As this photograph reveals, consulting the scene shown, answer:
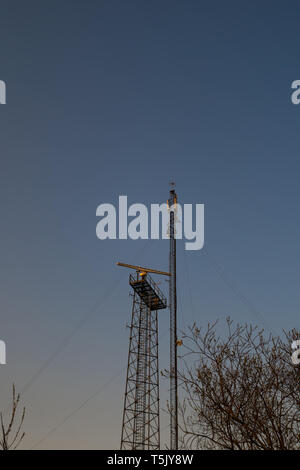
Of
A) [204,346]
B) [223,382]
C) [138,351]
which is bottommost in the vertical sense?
[223,382]

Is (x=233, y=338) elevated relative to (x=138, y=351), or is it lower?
lower

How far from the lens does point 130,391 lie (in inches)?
1383

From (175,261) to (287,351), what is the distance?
2058cm

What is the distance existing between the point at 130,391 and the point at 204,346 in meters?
24.8

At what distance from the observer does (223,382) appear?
1121cm
